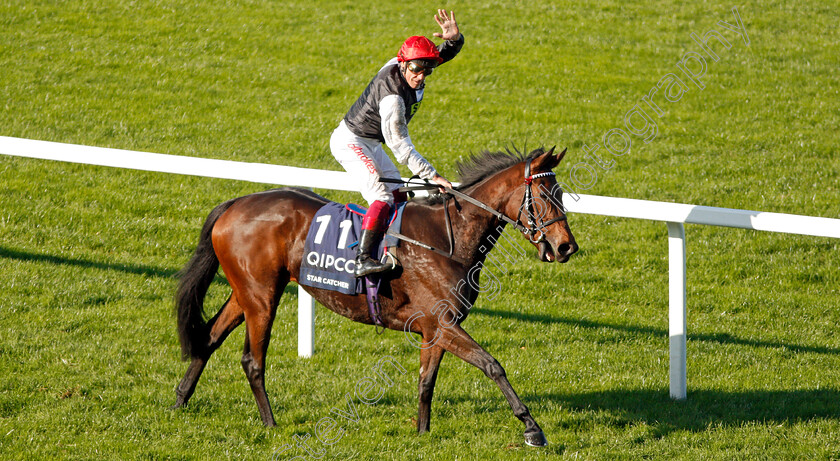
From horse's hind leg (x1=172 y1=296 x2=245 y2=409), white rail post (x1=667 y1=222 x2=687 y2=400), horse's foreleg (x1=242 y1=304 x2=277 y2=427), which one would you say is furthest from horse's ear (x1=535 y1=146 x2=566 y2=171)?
horse's hind leg (x1=172 y1=296 x2=245 y2=409)

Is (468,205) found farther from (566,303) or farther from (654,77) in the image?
(654,77)

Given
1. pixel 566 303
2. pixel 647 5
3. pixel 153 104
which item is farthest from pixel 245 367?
pixel 647 5

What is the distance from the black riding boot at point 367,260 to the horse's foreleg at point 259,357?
2.49ft

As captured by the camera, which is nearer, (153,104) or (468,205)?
(468,205)

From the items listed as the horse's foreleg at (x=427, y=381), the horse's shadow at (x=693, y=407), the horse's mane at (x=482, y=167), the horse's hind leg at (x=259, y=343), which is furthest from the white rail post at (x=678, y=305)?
the horse's hind leg at (x=259, y=343)

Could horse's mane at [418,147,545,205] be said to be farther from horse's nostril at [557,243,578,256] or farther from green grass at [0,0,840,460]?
green grass at [0,0,840,460]

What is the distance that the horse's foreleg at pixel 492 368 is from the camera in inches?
191

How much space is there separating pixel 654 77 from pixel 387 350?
806 centimetres

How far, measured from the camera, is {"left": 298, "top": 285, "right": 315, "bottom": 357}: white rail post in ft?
20.9

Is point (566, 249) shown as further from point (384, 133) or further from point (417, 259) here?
point (384, 133)

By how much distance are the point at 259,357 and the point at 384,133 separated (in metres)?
1.68

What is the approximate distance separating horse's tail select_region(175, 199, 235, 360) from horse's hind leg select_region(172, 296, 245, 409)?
0.04m

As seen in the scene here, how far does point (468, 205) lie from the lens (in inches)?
199

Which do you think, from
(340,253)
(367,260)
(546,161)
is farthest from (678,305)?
(340,253)
